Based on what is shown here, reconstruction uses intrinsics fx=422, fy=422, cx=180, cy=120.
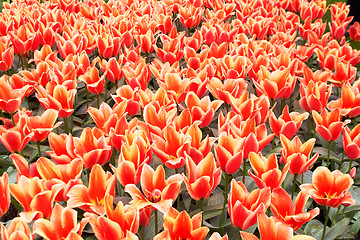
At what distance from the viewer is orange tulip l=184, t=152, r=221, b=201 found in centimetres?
147

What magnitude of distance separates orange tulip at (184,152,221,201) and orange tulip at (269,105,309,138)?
0.50m

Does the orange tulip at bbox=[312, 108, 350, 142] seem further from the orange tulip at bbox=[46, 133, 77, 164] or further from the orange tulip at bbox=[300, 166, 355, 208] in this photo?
the orange tulip at bbox=[46, 133, 77, 164]

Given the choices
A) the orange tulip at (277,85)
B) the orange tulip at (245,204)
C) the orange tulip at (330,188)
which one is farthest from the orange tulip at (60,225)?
the orange tulip at (277,85)

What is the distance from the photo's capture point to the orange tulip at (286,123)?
1.86 meters

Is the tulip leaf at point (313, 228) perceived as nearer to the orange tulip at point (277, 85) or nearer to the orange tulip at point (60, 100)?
the orange tulip at point (277, 85)

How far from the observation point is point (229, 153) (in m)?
1.61

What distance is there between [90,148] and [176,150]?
13.7 inches

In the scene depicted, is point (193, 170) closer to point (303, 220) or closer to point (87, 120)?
point (303, 220)

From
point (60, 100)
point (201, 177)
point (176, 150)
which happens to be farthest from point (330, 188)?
point (60, 100)

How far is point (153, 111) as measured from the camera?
6.23ft

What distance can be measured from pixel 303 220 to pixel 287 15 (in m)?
2.91

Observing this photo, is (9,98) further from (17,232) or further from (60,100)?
(17,232)

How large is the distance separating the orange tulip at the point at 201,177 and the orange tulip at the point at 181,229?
0.16 m

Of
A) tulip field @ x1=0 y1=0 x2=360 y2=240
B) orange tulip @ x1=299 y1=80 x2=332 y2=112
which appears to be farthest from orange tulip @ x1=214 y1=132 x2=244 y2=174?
orange tulip @ x1=299 y1=80 x2=332 y2=112
